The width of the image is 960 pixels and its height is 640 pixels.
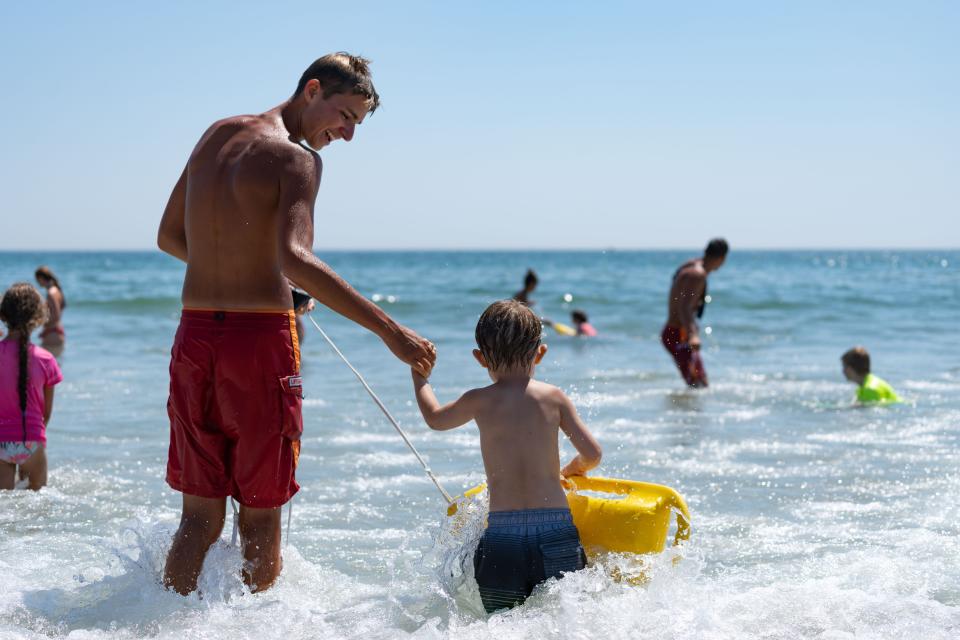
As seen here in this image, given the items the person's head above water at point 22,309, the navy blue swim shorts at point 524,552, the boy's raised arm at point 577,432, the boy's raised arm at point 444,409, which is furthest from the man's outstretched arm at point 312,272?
the person's head above water at point 22,309

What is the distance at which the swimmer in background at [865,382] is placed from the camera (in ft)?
30.1

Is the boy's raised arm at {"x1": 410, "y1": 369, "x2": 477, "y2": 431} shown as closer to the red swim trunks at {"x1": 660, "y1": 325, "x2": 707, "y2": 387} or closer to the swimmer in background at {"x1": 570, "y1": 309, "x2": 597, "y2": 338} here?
the red swim trunks at {"x1": 660, "y1": 325, "x2": 707, "y2": 387}

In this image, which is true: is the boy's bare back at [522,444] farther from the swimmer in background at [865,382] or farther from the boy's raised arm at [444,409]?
the swimmer in background at [865,382]

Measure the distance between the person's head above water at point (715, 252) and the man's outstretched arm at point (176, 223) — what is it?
6807mm

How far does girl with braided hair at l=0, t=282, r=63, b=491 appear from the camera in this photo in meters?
5.36

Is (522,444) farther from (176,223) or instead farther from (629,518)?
(176,223)

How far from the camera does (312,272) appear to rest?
310 cm

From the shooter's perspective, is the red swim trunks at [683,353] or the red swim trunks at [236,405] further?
the red swim trunks at [683,353]

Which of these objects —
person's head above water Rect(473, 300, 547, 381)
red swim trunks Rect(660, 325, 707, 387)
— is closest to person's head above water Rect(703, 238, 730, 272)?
red swim trunks Rect(660, 325, 707, 387)

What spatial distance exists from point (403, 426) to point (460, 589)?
15.4 feet

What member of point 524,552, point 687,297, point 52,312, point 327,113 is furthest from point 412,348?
point 52,312

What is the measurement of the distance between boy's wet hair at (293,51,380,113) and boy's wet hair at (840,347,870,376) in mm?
7195

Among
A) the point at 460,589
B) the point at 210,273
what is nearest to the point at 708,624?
the point at 460,589

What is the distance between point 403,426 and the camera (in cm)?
823
